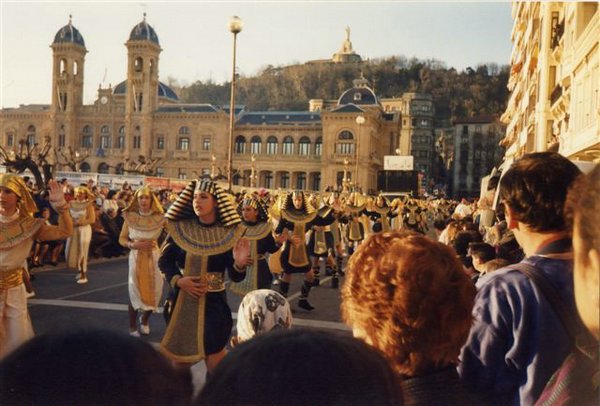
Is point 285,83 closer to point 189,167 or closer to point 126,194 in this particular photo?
point 189,167

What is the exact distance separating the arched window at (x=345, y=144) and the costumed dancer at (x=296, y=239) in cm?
6968

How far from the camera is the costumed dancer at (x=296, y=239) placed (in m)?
9.48

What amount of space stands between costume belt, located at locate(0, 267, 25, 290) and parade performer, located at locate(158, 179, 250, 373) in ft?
3.87

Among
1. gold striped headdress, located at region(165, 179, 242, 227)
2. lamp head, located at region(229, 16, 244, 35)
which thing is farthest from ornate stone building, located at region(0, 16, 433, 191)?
gold striped headdress, located at region(165, 179, 242, 227)

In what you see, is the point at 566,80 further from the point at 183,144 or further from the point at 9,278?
the point at 183,144

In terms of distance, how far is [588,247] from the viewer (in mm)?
1700

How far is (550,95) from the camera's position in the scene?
2211 cm

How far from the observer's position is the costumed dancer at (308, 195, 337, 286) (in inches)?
430

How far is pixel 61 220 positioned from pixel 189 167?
82245 millimetres

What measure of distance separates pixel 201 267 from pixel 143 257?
10.3ft

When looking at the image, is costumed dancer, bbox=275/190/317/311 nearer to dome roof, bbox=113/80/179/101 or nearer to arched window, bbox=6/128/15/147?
dome roof, bbox=113/80/179/101

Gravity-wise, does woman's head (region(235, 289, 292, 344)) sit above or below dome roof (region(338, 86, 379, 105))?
below

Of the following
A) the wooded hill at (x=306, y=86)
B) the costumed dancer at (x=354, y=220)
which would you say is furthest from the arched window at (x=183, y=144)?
the costumed dancer at (x=354, y=220)

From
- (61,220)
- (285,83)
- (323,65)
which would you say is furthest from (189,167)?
(61,220)
